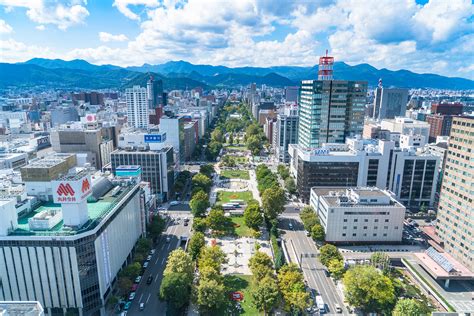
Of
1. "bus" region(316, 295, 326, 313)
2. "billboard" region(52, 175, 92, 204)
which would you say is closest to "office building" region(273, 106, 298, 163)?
"bus" region(316, 295, 326, 313)

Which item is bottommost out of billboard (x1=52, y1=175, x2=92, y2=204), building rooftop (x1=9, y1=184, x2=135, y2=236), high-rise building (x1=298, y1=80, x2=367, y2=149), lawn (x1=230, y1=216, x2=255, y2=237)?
lawn (x1=230, y1=216, x2=255, y2=237)

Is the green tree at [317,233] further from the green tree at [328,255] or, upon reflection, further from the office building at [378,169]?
the office building at [378,169]

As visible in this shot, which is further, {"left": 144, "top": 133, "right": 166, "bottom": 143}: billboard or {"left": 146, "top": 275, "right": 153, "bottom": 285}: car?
{"left": 144, "top": 133, "right": 166, "bottom": 143}: billboard

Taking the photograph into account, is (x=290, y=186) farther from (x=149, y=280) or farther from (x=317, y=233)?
(x=149, y=280)

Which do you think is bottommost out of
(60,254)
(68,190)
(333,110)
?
(60,254)

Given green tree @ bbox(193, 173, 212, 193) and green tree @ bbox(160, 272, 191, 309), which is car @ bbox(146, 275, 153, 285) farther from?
green tree @ bbox(193, 173, 212, 193)

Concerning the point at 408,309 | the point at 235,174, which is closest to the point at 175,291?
the point at 408,309

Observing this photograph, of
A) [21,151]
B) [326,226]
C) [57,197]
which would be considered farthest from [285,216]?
[21,151]
